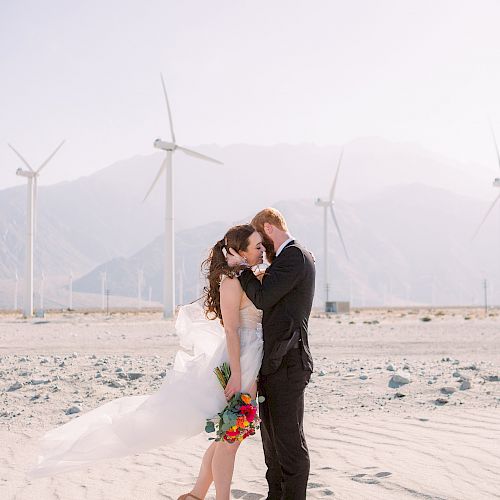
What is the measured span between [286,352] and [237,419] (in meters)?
0.66

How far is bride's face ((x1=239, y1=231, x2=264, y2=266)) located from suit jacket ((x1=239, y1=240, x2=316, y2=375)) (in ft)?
0.48

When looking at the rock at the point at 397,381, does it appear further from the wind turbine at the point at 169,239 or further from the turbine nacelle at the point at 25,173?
the turbine nacelle at the point at 25,173

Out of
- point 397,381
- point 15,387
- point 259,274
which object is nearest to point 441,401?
point 397,381

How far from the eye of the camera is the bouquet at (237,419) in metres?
5.68

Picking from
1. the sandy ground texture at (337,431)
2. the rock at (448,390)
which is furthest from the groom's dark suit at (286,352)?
the rock at (448,390)

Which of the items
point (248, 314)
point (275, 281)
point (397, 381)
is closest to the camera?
point (275, 281)

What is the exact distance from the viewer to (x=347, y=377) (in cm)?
1495

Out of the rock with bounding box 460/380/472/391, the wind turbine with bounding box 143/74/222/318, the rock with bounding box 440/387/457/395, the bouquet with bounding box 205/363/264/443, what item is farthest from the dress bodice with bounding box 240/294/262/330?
the wind turbine with bounding box 143/74/222/318

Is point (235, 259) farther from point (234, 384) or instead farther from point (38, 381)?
point (38, 381)

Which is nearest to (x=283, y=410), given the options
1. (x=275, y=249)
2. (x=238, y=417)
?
(x=238, y=417)

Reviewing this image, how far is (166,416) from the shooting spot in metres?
5.95

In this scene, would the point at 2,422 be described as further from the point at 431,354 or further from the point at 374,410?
the point at 431,354

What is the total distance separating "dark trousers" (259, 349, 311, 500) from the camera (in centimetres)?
580

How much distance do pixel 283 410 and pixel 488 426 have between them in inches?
211
